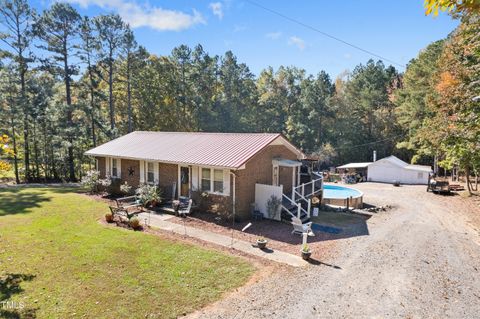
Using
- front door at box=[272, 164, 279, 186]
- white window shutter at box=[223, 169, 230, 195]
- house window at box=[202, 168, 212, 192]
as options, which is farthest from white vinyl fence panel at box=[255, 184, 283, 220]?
house window at box=[202, 168, 212, 192]

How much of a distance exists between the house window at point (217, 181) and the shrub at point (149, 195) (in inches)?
134

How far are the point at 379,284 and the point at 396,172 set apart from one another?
30.5 m

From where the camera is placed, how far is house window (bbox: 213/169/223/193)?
14.7m

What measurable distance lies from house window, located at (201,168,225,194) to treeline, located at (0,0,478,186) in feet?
58.2

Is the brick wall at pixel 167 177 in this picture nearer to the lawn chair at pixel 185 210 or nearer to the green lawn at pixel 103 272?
the lawn chair at pixel 185 210

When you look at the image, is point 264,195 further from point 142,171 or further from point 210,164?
point 142,171

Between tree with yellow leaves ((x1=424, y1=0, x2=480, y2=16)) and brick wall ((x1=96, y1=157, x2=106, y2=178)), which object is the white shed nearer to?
brick wall ((x1=96, y1=157, x2=106, y2=178))

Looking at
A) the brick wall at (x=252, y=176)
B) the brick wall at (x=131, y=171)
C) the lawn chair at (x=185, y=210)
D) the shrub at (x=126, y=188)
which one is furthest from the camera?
the brick wall at (x=131, y=171)

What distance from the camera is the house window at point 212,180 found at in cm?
1473

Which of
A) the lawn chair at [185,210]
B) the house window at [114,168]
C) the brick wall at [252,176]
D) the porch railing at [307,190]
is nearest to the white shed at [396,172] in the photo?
the porch railing at [307,190]

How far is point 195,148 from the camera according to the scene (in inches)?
667

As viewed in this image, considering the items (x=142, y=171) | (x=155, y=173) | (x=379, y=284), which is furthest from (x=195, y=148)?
(x=379, y=284)

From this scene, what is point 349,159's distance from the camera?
4897 cm

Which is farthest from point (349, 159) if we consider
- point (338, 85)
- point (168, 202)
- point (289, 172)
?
point (168, 202)
